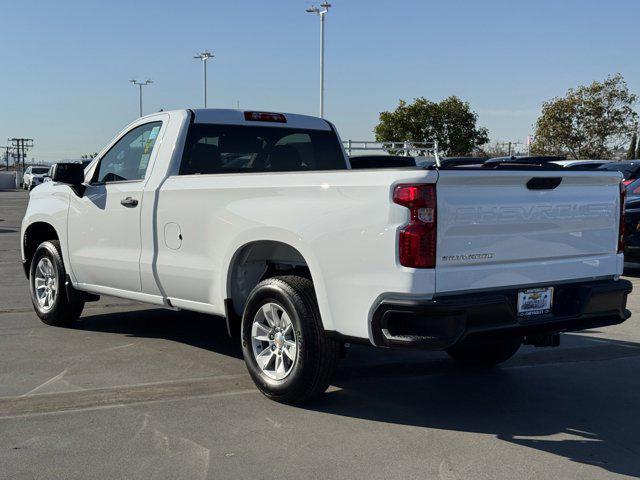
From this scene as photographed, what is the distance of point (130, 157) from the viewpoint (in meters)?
6.85

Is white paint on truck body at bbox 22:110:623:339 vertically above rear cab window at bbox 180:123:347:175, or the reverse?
rear cab window at bbox 180:123:347:175

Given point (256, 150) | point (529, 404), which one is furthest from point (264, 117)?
point (529, 404)

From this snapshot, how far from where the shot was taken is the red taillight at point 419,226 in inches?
Answer: 170

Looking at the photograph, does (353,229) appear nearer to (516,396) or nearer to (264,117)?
(516,396)

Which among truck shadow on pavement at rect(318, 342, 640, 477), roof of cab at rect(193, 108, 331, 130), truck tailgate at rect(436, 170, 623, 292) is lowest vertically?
truck shadow on pavement at rect(318, 342, 640, 477)

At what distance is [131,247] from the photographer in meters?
6.51

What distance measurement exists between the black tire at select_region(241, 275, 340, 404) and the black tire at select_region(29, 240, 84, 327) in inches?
119

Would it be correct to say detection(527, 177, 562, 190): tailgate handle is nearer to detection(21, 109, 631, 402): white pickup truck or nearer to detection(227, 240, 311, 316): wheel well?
detection(21, 109, 631, 402): white pickup truck

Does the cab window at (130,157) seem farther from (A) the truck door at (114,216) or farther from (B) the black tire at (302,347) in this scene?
(B) the black tire at (302,347)

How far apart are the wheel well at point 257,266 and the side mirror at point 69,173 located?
2.24 meters

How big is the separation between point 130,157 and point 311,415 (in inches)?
120

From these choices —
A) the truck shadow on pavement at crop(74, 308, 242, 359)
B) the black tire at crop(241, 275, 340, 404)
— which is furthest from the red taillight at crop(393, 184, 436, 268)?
the truck shadow on pavement at crop(74, 308, 242, 359)

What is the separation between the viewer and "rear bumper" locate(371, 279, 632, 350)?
434 cm

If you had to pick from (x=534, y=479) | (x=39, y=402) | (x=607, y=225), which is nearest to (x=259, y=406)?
(x=39, y=402)
